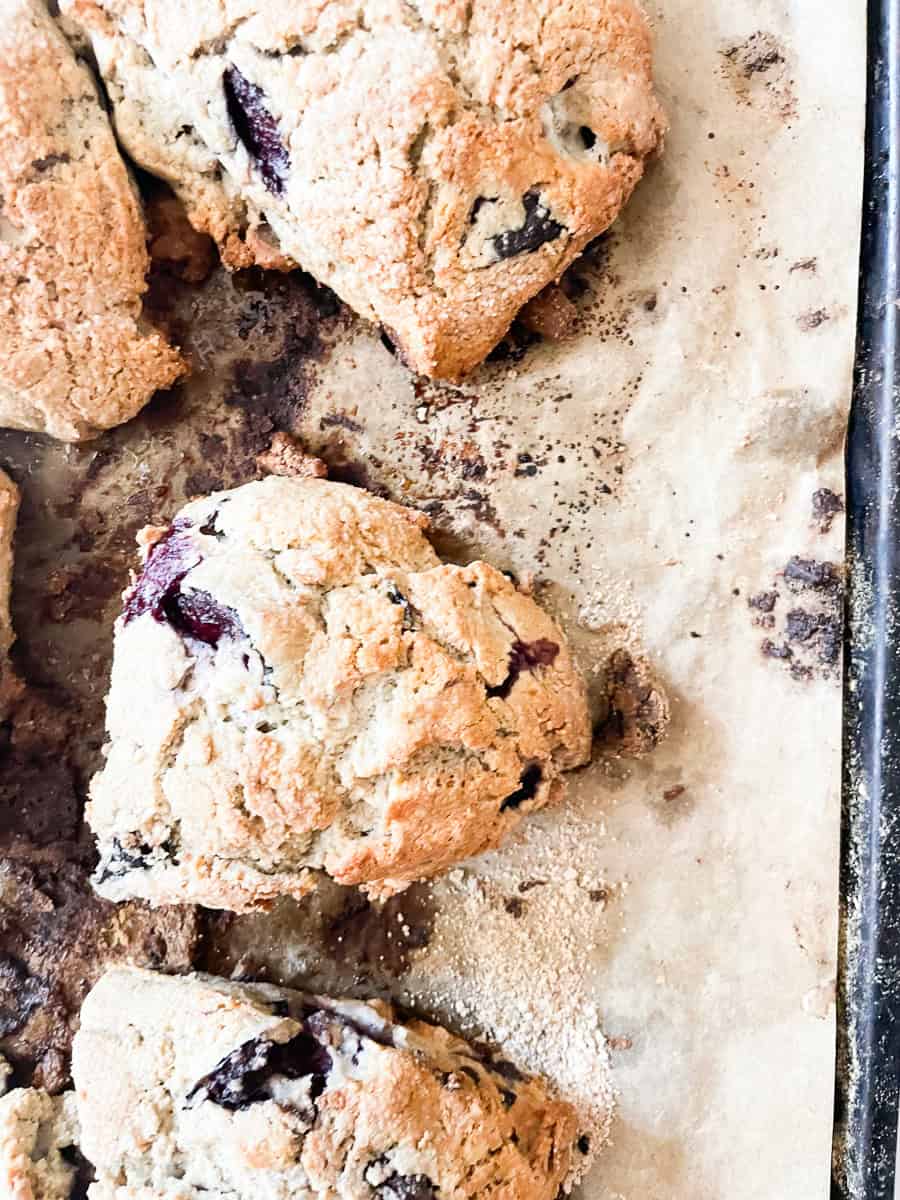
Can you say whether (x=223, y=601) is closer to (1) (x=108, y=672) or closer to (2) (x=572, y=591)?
(1) (x=108, y=672)

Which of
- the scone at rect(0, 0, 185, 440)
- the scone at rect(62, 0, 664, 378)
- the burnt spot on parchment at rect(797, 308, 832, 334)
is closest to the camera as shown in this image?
the scone at rect(62, 0, 664, 378)

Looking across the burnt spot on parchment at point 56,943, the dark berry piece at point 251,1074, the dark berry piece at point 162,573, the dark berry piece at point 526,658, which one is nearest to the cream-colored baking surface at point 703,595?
the dark berry piece at point 526,658

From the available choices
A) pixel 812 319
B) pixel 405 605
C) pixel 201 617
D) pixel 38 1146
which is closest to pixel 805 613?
pixel 812 319

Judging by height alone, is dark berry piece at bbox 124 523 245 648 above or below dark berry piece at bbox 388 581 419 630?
below

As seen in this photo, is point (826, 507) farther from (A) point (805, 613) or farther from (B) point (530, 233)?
(B) point (530, 233)

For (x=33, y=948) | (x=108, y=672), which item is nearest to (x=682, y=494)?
(x=108, y=672)

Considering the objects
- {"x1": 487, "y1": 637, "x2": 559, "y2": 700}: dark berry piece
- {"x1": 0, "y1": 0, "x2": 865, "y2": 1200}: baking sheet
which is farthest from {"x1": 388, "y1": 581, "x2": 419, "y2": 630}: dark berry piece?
{"x1": 0, "y1": 0, "x2": 865, "y2": 1200}: baking sheet

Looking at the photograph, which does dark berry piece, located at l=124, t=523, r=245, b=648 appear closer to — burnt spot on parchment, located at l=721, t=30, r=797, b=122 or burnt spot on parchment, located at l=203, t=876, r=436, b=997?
burnt spot on parchment, located at l=203, t=876, r=436, b=997
